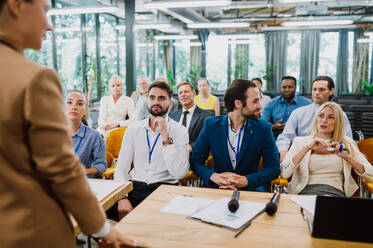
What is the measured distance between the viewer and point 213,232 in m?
1.45

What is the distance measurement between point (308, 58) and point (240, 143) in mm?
12787

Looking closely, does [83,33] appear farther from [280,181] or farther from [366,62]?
[366,62]

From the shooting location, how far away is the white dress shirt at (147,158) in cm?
269

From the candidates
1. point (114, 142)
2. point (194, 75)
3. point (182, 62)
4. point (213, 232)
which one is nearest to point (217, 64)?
point (194, 75)

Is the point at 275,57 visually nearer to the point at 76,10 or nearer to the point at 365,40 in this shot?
the point at 365,40

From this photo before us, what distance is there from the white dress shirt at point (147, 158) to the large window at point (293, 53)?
42.1ft

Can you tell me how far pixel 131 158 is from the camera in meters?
2.81

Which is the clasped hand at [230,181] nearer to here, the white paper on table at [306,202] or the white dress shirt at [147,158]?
the white dress shirt at [147,158]

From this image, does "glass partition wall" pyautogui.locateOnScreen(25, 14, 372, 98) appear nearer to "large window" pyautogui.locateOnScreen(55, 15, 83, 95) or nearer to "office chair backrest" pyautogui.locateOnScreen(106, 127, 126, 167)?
"large window" pyautogui.locateOnScreen(55, 15, 83, 95)

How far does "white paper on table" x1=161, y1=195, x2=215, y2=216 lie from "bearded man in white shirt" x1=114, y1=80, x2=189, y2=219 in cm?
79

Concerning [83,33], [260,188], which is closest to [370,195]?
[260,188]

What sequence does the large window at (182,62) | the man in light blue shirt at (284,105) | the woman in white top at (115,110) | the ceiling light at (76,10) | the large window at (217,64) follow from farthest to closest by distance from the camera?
the large window at (182,62), the large window at (217,64), the ceiling light at (76,10), the woman in white top at (115,110), the man in light blue shirt at (284,105)

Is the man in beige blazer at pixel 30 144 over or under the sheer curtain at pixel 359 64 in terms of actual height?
under

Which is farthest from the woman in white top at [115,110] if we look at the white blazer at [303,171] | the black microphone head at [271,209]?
the black microphone head at [271,209]
